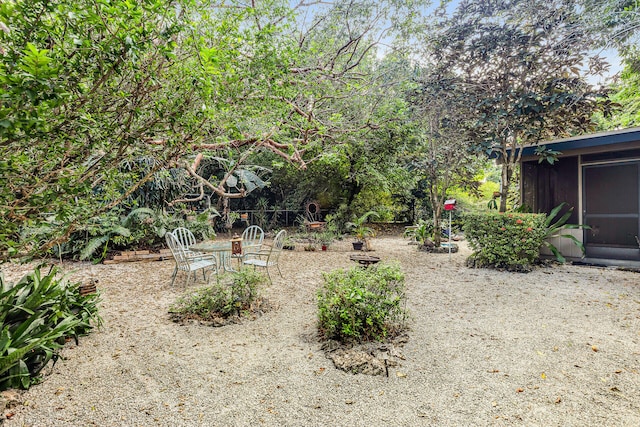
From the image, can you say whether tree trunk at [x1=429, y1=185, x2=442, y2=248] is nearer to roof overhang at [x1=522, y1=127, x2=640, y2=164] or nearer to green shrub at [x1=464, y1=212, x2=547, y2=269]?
green shrub at [x1=464, y1=212, x2=547, y2=269]

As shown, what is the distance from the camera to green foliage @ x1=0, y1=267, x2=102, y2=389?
2197 millimetres

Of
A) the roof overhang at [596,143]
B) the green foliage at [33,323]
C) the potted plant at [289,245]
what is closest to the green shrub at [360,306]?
the green foliage at [33,323]

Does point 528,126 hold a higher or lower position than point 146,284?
higher

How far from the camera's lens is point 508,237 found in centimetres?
616

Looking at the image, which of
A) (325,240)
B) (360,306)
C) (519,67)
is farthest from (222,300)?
(519,67)

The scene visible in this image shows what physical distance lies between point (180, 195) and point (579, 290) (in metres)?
8.53

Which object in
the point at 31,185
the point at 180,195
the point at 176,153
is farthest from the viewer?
the point at 180,195

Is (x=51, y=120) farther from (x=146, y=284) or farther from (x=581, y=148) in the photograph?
(x=581, y=148)

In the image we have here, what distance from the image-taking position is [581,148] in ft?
21.4

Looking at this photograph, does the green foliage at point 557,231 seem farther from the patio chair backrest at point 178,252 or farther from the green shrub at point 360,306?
the patio chair backrest at point 178,252

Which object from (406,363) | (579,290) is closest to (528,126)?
(579,290)

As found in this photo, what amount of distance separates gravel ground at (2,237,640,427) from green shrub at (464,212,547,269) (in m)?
1.70

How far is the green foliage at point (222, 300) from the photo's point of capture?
372 cm

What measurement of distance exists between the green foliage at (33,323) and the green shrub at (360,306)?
2.14 m
